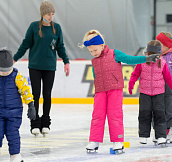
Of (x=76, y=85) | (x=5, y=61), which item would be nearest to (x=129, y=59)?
(x=5, y=61)

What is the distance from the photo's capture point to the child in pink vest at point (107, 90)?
332 cm

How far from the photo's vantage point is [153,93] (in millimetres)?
3645

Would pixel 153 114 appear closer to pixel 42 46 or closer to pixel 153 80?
pixel 153 80

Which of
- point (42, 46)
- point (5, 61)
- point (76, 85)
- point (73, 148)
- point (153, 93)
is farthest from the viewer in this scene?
point (76, 85)

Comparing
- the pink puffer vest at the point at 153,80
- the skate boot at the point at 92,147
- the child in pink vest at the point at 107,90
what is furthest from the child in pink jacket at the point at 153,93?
the skate boot at the point at 92,147

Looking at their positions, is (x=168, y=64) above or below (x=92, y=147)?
A: above

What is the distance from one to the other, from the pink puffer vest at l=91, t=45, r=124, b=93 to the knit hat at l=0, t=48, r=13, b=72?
0.80m

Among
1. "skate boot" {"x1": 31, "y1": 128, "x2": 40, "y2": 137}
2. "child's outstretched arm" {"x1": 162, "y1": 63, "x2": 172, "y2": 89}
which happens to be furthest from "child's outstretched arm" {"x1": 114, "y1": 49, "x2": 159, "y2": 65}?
"skate boot" {"x1": 31, "y1": 128, "x2": 40, "y2": 137}

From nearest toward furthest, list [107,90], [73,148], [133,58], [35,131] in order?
[133,58] → [107,90] → [73,148] → [35,131]

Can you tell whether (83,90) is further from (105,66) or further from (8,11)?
(105,66)

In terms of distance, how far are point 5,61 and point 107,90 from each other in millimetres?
886

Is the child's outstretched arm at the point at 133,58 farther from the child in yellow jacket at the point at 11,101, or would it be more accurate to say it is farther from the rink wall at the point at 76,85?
the rink wall at the point at 76,85

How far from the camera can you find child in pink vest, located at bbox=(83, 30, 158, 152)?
3320mm

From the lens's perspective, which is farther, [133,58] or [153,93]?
[153,93]
